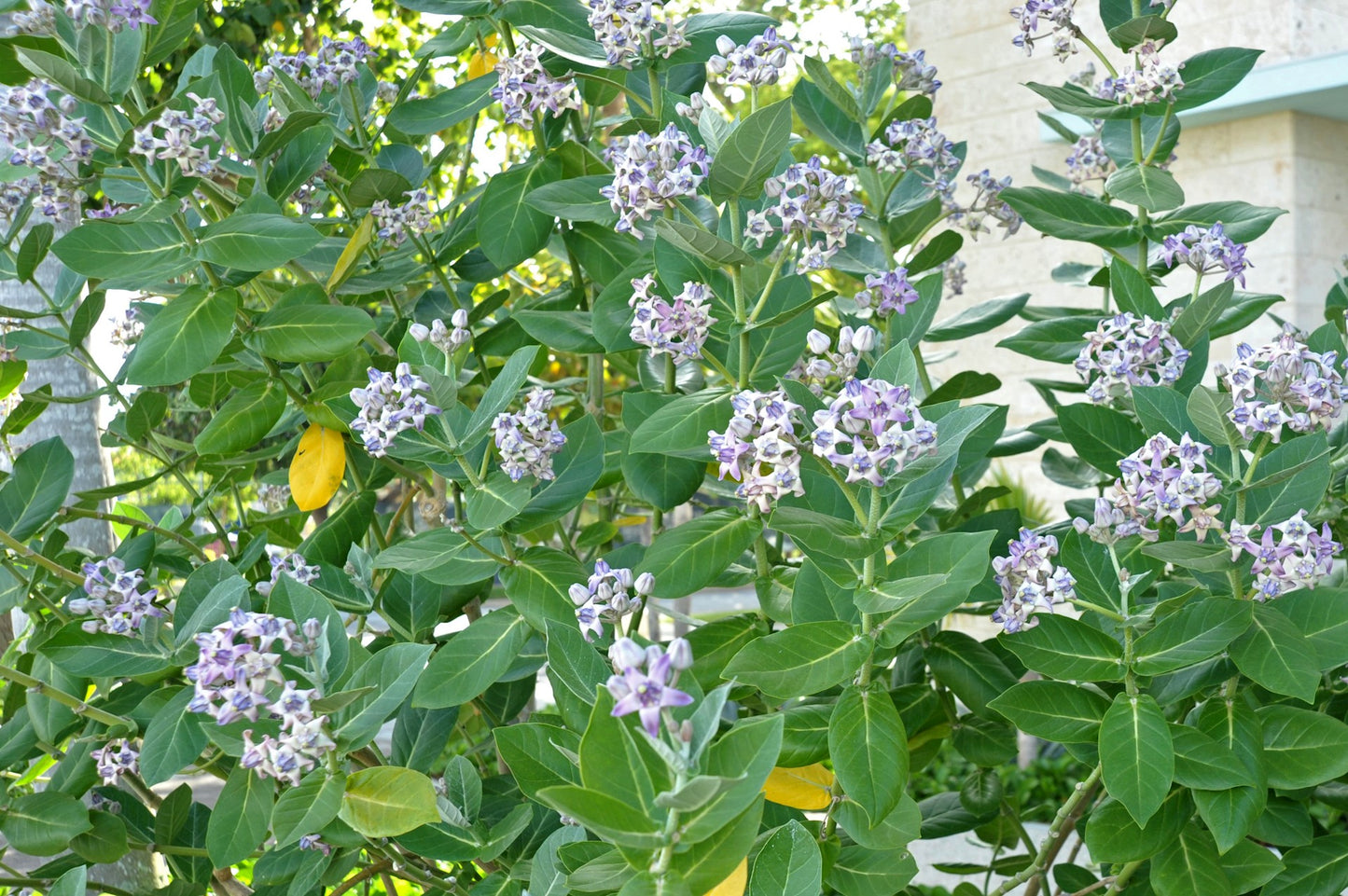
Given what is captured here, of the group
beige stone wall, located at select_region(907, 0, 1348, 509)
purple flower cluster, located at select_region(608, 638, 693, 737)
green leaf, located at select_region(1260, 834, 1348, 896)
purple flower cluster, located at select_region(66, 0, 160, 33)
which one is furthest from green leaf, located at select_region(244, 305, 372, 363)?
beige stone wall, located at select_region(907, 0, 1348, 509)

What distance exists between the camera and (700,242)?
3.46 feet

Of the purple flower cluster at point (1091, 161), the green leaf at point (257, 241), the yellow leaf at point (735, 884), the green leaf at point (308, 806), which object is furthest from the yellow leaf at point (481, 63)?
the yellow leaf at point (735, 884)

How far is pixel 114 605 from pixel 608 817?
0.76 m

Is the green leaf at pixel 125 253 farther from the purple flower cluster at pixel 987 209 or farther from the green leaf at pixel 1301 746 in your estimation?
the green leaf at pixel 1301 746

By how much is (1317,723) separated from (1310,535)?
0.20 m

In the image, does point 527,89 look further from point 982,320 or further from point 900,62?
point 982,320

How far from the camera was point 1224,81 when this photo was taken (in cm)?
151

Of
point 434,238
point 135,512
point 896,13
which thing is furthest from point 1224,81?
point 896,13

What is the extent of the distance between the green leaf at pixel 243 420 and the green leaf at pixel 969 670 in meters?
0.85

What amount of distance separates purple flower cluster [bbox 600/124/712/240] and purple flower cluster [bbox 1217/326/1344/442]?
Answer: 1.80 feet

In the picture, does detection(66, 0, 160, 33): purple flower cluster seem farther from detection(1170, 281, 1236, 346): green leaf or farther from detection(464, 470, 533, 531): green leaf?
detection(1170, 281, 1236, 346): green leaf

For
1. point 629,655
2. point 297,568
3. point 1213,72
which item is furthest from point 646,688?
point 1213,72

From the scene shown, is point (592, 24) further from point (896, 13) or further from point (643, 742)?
point (896, 13)

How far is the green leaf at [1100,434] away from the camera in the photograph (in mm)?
1275
